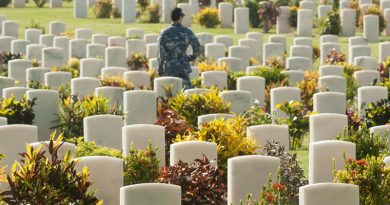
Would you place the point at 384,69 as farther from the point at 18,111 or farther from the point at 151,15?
the point at 151,15

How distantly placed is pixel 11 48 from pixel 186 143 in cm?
1275

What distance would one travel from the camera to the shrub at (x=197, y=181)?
480 inches

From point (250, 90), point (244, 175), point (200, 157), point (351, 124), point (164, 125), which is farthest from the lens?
point (250, 90)

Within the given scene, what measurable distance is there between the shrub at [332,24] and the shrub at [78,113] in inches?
530

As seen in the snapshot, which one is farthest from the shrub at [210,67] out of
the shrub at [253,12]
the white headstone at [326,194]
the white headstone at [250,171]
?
the white headstone at [326,194]

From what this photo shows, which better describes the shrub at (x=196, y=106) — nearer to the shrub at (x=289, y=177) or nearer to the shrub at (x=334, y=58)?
the shrub at (x=289, y=177)

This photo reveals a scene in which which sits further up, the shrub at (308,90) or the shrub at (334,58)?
the shrub at (334,58)

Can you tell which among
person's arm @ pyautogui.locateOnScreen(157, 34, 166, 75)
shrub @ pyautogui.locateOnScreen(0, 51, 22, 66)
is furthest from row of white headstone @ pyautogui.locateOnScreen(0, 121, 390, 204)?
shrub @ pyautogui.locateOnScreen(0, 51, 22, 66)

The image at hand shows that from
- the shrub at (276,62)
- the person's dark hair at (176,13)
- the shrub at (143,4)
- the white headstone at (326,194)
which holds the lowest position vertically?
the white headstone at (326,194)

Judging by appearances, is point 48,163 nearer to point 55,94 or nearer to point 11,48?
point 55,94

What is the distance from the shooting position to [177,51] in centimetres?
1841

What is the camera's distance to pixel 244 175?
40.2 ft

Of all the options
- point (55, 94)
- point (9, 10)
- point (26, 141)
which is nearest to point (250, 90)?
point (55, 94)

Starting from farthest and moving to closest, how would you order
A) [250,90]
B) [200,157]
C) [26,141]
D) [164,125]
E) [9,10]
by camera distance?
[9,10]
[250,90]
[164,125]
[26,141]
[200,157]
